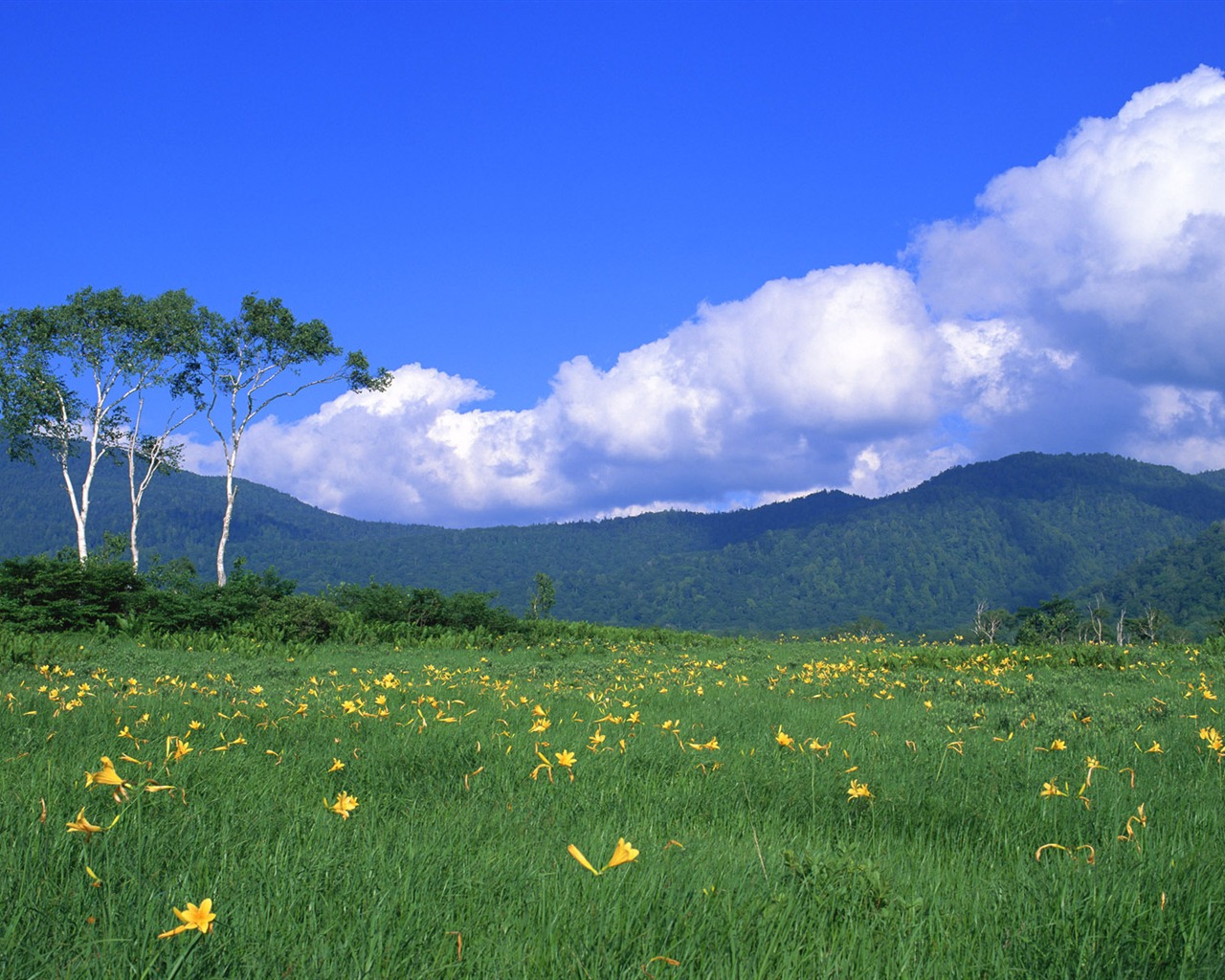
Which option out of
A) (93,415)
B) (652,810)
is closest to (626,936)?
(652,810)

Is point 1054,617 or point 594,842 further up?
point 594,842

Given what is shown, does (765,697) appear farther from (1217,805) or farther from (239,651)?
(239,651)

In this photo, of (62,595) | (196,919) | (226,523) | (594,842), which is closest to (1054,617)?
(226,523)

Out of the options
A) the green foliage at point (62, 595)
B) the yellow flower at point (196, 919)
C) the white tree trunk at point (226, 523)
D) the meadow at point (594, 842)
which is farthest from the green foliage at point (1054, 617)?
the yellow flower at point (196, 919)

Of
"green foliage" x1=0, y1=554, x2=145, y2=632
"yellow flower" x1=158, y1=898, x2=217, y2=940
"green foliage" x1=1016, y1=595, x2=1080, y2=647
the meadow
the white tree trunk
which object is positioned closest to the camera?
"yellow flower" x1=158, y1=898, x2=217, y2=940

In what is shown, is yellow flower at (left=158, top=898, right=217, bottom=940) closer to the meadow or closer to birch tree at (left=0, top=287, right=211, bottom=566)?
the meadow

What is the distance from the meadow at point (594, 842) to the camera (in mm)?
2062

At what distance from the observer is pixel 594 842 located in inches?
117

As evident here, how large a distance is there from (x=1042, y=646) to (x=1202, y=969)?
14485 mm

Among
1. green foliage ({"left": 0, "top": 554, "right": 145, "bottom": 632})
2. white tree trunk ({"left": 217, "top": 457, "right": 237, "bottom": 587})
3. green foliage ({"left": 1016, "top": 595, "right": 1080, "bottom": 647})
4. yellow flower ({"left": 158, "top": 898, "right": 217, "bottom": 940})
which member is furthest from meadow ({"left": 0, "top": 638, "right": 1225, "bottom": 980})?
green foliage ({"left": 1016, "top": 595, "right": 1080, "bottom": 647})

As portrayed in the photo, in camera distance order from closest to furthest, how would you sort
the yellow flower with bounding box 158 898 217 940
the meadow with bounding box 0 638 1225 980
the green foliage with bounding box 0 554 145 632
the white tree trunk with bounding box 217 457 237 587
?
the yellow flower with bounding box 158 898 217 940 → the meadow with bounding box 0 638 1225 980 → the green foliage with bounding box 0 554 145 632 → the white tree trunk with bounding box 217 457 237 587

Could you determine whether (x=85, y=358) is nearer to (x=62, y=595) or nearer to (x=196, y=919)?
(x=62, y=595)

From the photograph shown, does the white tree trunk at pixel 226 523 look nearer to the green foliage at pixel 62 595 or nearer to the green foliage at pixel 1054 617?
the green foliage at pixel 62 595

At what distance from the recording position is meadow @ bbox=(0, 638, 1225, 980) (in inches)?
81.2
